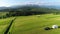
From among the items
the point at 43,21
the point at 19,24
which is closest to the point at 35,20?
the point at 43,21

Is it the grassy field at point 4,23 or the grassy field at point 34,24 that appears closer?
the grassy field at point 34,24

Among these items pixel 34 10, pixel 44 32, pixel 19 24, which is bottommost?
pixel 44 32

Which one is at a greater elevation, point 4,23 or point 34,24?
point 4,23

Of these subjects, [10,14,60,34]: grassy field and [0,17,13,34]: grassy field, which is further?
[0,17,13,34]: grassy field

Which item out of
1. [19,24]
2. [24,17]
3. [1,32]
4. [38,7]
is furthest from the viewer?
[38,7]

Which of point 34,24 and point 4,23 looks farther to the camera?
point 34,24

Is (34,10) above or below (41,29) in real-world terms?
above

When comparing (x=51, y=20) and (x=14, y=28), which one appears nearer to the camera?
(x=14, y=28)

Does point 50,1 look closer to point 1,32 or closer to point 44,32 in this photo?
point 44,32
